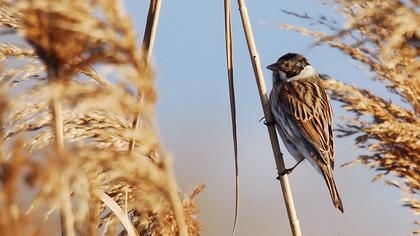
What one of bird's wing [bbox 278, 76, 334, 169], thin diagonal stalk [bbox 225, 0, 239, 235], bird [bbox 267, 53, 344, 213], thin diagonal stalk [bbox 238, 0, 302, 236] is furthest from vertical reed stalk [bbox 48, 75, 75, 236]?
bird's wing [bbox 278, 76, 334, 169]

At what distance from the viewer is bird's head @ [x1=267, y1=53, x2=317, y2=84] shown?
14.4 ft

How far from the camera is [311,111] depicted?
13.6 feet

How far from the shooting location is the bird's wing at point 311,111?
154 inches

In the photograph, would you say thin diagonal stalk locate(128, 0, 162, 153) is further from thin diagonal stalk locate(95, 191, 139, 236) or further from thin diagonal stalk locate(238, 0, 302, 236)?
thin diagonal stalk locate(238, 0, 302, 236)

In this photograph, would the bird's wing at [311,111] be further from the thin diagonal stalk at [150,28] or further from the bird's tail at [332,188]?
the thin diagonal stalk at [150,28]

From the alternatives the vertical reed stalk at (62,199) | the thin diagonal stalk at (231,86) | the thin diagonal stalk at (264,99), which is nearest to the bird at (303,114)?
the thin diagonal stalk at (264,99)

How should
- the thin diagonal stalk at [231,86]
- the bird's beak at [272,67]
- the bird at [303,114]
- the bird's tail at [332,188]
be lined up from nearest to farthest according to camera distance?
1. the thin diagonal stalk at [231,86]
2. the bird's tail at [332,188]
3. the bird at [303,114]
4. the bird's beak at [272,67]

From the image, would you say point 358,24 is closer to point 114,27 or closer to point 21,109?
point 114,27

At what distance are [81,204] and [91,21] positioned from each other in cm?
41

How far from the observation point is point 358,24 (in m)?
1.38

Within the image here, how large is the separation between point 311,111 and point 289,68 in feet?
1.26

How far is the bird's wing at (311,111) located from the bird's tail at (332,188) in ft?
0.19

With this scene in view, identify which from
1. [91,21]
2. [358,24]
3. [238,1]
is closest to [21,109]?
[238,1]

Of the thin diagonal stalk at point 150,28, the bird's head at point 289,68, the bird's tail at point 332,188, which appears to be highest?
the thin diagonal stalk at point 150,28
